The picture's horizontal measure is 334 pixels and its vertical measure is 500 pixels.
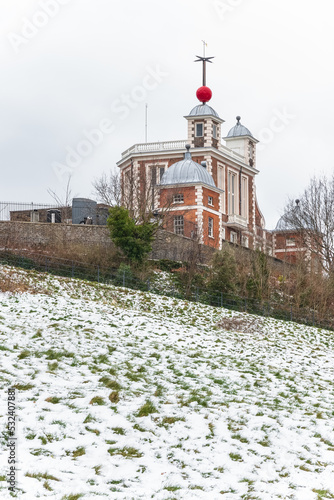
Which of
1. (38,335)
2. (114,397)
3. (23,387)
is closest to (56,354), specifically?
(38,335)

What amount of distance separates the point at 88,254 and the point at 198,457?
26.9 meters

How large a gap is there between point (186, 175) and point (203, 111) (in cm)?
1151

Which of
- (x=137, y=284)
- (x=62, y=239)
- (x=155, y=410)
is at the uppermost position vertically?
(x=62, y=239)

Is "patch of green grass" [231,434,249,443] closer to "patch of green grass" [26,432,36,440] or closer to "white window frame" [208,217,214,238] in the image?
"patch of green grass" [26,432,36,440]

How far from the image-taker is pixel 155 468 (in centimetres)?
1295

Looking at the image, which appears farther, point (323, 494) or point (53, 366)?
point (53, 366)

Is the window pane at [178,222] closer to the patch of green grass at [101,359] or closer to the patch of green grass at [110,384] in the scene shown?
the patch of green grass at [101,359]

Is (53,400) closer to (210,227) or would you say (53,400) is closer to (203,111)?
(210,227)

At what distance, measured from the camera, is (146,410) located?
52.0ft

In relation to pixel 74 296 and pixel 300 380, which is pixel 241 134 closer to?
pixel 74 296

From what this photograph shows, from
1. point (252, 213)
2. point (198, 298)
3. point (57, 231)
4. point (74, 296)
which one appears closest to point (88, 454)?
point (74, 296)

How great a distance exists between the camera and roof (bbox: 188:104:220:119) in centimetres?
6687

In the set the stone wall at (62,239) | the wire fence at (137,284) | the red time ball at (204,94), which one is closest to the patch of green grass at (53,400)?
the wire fence at (137,284)

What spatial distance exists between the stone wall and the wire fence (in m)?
2.60
